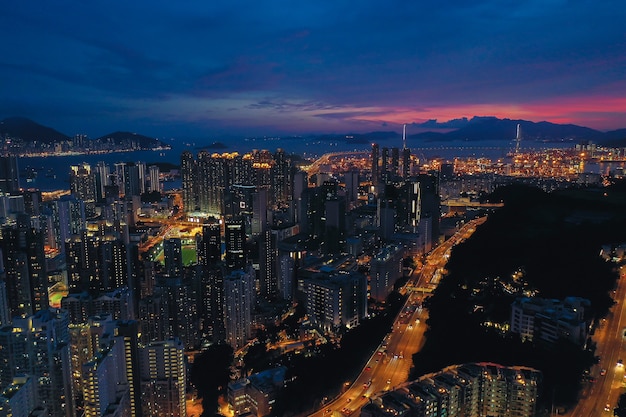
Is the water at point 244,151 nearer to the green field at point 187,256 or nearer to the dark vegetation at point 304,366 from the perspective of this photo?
the green field at point 187,256

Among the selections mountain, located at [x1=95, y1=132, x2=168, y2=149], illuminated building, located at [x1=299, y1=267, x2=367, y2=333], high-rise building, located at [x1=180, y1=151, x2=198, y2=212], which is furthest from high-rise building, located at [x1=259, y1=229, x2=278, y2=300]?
mountain, located at [x1=95, y1=132, x2=168, y2=149]

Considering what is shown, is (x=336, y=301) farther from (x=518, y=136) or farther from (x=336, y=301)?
(x=518, y=136)

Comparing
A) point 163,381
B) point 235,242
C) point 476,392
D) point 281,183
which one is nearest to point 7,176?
point 281,183

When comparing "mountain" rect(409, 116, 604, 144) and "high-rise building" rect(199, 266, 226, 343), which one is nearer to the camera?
"high-rise building" rect(199, 266, 226, 343)

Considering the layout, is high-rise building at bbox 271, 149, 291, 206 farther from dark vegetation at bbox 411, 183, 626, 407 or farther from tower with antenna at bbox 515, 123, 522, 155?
tower with antenna at bbox 515, 123, 522, 155

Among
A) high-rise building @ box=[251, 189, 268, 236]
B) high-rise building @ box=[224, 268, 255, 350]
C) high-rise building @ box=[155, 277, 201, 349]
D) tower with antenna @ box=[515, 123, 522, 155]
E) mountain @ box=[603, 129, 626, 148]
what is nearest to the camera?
high-rise building @ box=[155, 277, 201, 349]

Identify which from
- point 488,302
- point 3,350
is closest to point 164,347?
point 3,350

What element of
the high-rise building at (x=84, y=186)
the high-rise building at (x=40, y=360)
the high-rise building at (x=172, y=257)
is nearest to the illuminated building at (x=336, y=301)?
the high-rise building at (x=172, y=257)
